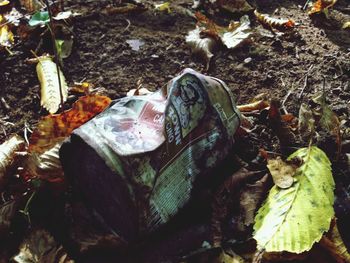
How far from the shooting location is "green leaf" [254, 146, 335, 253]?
1.12 metres

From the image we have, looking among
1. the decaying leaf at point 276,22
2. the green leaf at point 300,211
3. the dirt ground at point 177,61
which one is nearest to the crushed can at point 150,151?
the green leaf at point 300,211

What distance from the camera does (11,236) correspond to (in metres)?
1.30

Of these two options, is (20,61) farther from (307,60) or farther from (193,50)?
(307,60)

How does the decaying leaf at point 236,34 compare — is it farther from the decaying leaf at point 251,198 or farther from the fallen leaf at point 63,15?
the decaying leaf at point 251,198

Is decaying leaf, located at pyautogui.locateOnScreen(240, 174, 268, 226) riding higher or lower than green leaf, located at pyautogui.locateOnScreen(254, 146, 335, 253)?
lower

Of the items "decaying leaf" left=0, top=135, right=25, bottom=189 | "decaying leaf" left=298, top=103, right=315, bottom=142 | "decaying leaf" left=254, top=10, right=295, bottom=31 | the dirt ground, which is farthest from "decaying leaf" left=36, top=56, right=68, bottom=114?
"decaying leaf" left=254, top=10, right=295, bottom=31

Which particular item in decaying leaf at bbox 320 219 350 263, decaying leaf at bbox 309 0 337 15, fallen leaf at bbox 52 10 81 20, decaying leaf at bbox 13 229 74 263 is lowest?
decaying leaf at bbox 13 229 74 263

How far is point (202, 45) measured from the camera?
196 cm

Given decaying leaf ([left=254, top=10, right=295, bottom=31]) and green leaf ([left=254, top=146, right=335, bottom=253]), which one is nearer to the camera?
green leaf ([left=254, top=146, right=335, bottom=253])

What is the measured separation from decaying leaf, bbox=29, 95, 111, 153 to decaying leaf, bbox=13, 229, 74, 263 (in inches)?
10.5

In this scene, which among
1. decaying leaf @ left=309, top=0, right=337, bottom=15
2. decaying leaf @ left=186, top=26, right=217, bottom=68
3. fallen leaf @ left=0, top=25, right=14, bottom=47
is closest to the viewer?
decaying leaf @ left=186, top=26, right=217, bottom=68

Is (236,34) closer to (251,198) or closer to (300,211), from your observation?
(251,198)

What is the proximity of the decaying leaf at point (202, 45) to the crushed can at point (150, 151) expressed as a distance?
59cm

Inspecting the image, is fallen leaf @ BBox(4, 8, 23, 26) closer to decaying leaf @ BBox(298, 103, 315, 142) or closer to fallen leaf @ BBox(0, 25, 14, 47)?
fallen leaf @ BBox(0, 25, 14, 47)
